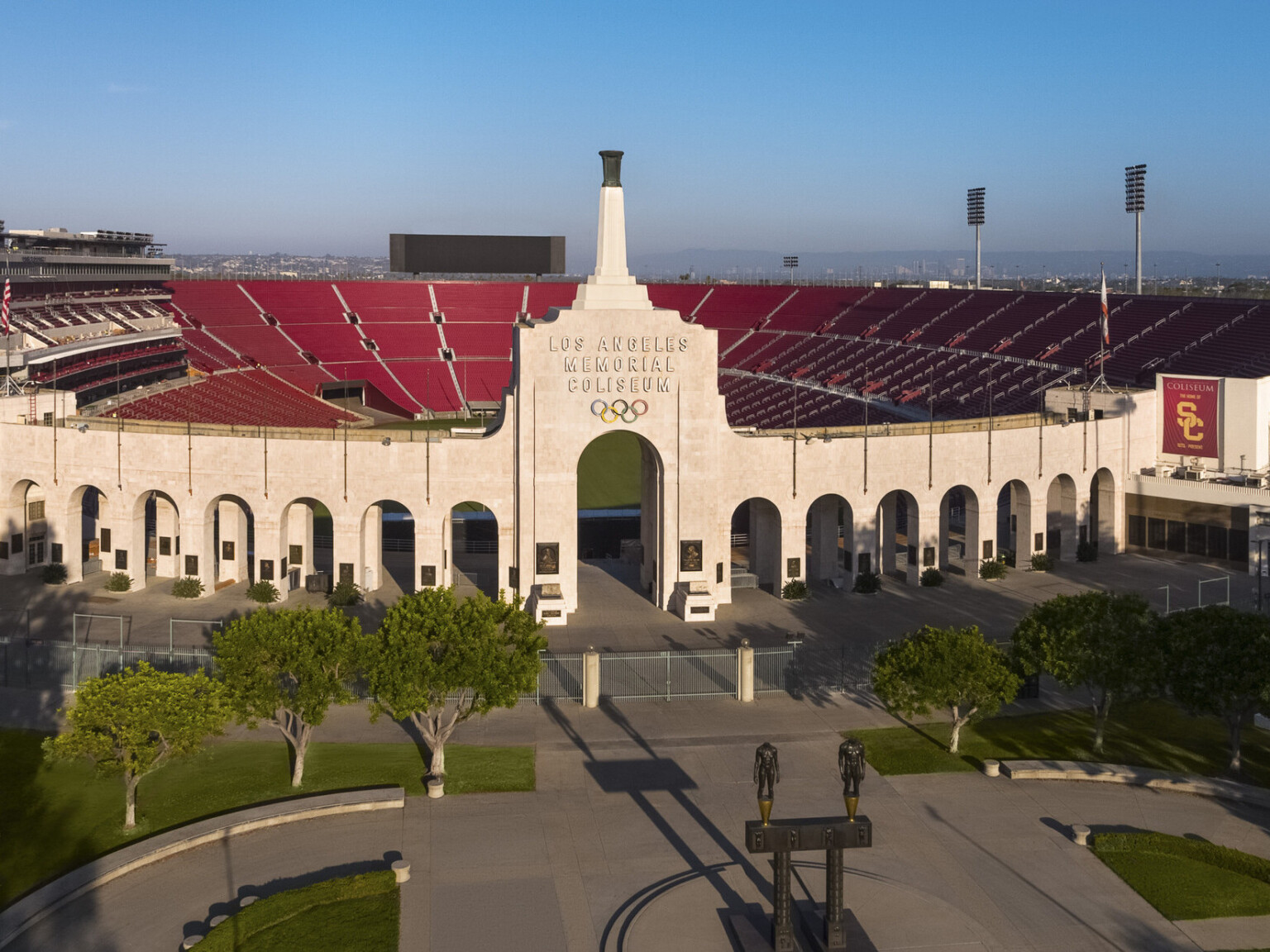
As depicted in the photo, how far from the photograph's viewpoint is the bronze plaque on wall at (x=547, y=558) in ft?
201

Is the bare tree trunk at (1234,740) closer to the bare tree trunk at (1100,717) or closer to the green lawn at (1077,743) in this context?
the green lawn at (1077,743)

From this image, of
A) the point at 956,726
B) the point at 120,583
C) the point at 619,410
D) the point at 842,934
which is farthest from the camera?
the point at 120,583

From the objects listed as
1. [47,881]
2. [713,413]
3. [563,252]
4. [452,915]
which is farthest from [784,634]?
[563,252]

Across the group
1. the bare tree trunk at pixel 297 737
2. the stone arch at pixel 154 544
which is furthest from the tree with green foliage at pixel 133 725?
the stone arch at pixel 154 544

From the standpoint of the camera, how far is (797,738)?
45.3 meters

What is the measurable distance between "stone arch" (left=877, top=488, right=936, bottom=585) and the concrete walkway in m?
23.1

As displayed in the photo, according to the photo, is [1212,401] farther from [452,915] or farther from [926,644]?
[452,915]

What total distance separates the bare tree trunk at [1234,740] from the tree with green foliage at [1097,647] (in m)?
2.52

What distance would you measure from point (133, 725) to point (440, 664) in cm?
904

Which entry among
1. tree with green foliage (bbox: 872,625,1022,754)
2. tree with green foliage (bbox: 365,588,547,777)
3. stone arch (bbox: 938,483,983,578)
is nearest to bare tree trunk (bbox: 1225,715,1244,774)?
tree with green foliage (bbox: 872,625,1022,754)

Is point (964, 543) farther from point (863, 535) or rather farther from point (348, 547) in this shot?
point (348, 547)

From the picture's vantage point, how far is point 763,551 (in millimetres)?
67688

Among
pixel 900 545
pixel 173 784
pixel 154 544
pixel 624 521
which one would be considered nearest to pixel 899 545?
pixel 900 545

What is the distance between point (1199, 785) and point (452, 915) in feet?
76.3
